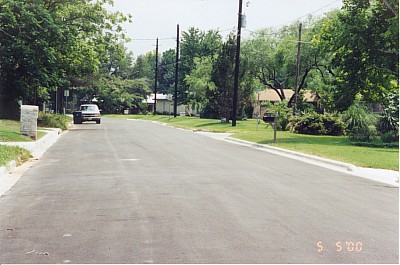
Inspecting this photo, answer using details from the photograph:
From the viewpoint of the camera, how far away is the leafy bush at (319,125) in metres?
37.7

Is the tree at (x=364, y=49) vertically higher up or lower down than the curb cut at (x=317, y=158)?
higher up

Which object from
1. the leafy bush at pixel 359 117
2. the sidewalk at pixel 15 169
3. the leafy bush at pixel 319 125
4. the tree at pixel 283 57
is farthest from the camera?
the tree at pixel 283 57

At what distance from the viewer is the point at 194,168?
15.2 meters

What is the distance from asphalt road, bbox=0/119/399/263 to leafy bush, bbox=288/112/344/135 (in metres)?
22.9

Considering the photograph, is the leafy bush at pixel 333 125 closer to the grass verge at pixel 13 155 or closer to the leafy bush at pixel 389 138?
the leafy bush at pixel 389 138

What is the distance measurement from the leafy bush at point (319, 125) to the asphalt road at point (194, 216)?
22.9 m

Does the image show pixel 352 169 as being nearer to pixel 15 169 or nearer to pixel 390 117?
pixel 15 169

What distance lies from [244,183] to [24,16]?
24438 millimetres

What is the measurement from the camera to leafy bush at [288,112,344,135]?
37.7 metres

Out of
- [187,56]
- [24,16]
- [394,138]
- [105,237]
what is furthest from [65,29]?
[187,56]

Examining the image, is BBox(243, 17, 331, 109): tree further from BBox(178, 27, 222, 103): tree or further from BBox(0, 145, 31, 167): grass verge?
BBox(0, 145, 31, 167): grass verge

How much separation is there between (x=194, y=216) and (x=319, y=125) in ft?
99.4

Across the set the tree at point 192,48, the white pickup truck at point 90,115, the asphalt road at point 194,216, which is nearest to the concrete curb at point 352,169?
the asphalt road at point 194,216
